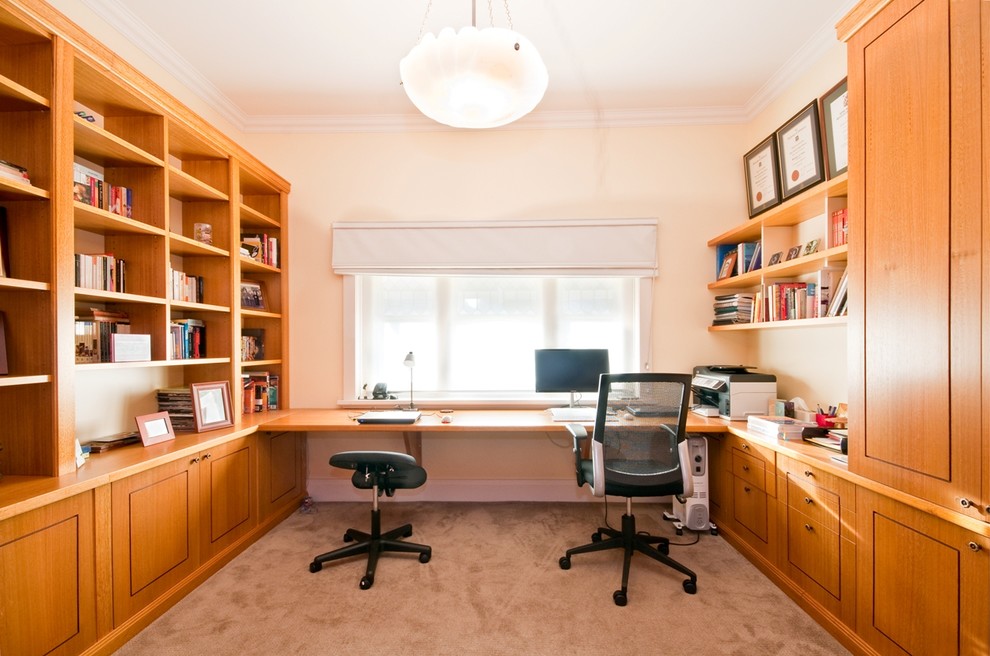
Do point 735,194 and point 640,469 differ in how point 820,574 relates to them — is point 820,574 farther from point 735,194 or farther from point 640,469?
point 735,194

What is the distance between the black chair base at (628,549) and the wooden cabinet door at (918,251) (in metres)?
0.97

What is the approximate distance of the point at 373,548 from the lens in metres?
2.32

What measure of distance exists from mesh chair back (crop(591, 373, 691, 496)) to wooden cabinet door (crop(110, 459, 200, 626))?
2110mm

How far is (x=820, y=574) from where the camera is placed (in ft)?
6.27

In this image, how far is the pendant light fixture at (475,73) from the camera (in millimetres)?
1562

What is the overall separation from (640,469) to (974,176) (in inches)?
66.3

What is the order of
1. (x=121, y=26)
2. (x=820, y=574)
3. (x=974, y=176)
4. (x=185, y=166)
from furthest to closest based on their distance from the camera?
(x=185, y=166), (x=121, y=26), (x=820, y=574), (x=974, y=176)

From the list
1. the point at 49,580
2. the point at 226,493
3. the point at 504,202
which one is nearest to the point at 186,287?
the point at 226,493

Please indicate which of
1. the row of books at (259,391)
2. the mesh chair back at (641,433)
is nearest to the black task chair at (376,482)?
the mesh chair back at (641,433)

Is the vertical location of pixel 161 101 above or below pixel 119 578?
above

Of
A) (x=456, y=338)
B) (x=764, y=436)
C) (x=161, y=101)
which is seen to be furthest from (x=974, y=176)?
(x=161, y=101)

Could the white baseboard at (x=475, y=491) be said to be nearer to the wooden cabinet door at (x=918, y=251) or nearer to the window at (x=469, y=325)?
the window at (x=469, y=325)

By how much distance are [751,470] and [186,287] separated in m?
3.54

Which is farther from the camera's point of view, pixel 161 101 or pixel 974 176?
pixel 161 101
